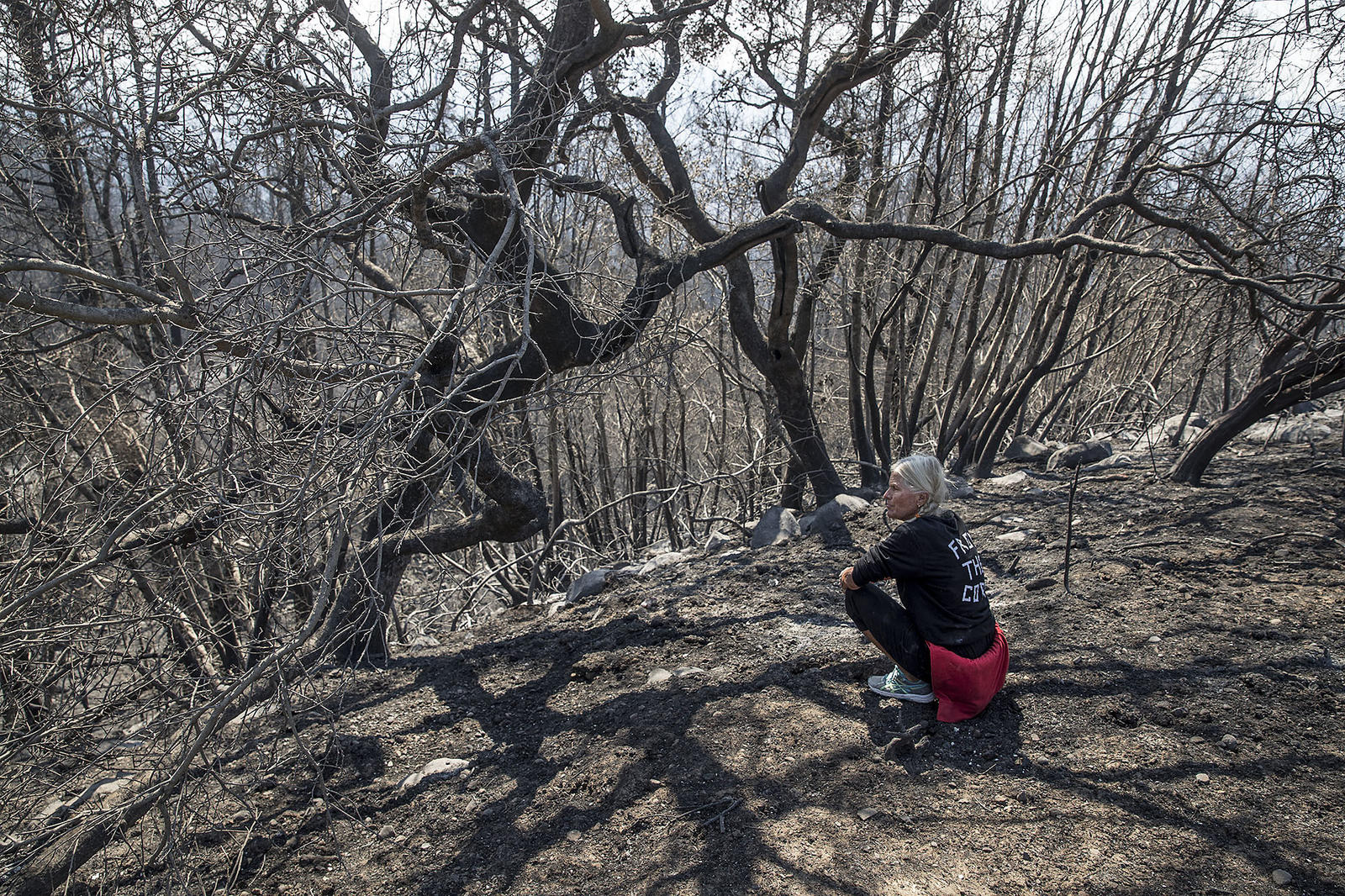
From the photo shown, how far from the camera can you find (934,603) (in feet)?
9.77

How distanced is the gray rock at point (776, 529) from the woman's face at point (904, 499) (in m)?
2.68

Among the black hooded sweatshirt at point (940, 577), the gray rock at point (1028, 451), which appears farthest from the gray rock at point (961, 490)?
the black hooded sweatshirt at point (940, 577)

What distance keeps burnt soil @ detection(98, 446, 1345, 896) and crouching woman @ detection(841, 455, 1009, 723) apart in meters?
0.18

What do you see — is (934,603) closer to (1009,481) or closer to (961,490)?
(961,490)

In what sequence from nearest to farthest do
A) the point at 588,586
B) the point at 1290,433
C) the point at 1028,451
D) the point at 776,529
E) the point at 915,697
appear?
the point at 915,697, the point at 588,586, the point at 776,529, the point at 1290,433, the point at 1028,451

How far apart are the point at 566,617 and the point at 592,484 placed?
5135mm

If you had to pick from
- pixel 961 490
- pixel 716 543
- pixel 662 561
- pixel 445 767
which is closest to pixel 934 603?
pixel 445 767

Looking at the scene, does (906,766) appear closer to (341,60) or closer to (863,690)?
(863,690)

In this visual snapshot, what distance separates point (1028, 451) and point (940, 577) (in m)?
4.78

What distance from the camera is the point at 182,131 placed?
4.16m

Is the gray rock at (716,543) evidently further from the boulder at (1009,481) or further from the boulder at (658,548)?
the boulder at (1009,481)

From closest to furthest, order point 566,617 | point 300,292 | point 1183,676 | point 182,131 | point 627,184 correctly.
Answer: point 300,292
point 1183,676
point 182,131
point 566,617
point 627,184

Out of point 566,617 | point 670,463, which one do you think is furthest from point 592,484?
point 566,617

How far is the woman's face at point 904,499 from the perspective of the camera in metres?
3.02
